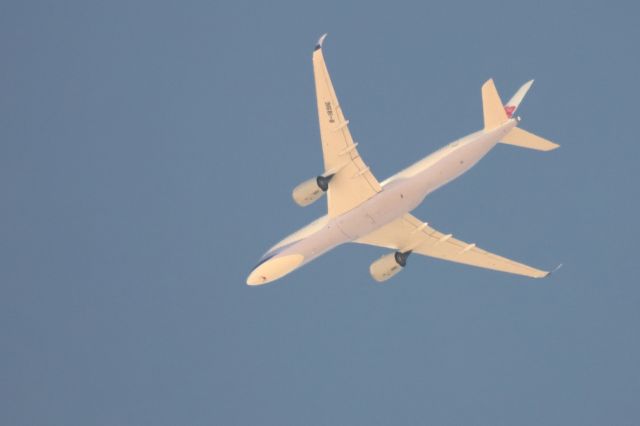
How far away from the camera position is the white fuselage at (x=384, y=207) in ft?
196

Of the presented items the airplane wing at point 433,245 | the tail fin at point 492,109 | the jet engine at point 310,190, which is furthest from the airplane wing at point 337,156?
the tail fin at point 492,109

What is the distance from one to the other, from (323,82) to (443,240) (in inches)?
562

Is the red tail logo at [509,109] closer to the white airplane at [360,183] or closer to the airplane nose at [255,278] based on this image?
the white airplane at [360,183]

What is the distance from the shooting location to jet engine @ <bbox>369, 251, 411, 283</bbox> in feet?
214

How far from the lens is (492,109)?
59875mm

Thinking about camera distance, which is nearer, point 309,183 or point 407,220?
point 309,183

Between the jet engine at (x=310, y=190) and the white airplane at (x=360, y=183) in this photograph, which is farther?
the jet engine at (x=310, y=190)

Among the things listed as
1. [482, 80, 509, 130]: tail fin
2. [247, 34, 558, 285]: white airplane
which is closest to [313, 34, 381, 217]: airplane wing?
[247, 34, 558, 285]: white airplane

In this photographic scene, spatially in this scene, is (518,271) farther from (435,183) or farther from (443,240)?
(435,183)

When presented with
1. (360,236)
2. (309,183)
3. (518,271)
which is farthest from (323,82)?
(518,271)

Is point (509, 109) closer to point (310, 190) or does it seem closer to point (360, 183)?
point (360, 183)

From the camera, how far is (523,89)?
6269 centimetres

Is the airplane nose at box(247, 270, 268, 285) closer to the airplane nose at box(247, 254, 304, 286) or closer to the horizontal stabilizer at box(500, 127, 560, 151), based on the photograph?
the airplane nose at box(247, 254, 304, 286)

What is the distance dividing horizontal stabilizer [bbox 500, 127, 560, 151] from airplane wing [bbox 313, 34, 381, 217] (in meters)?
6.78
